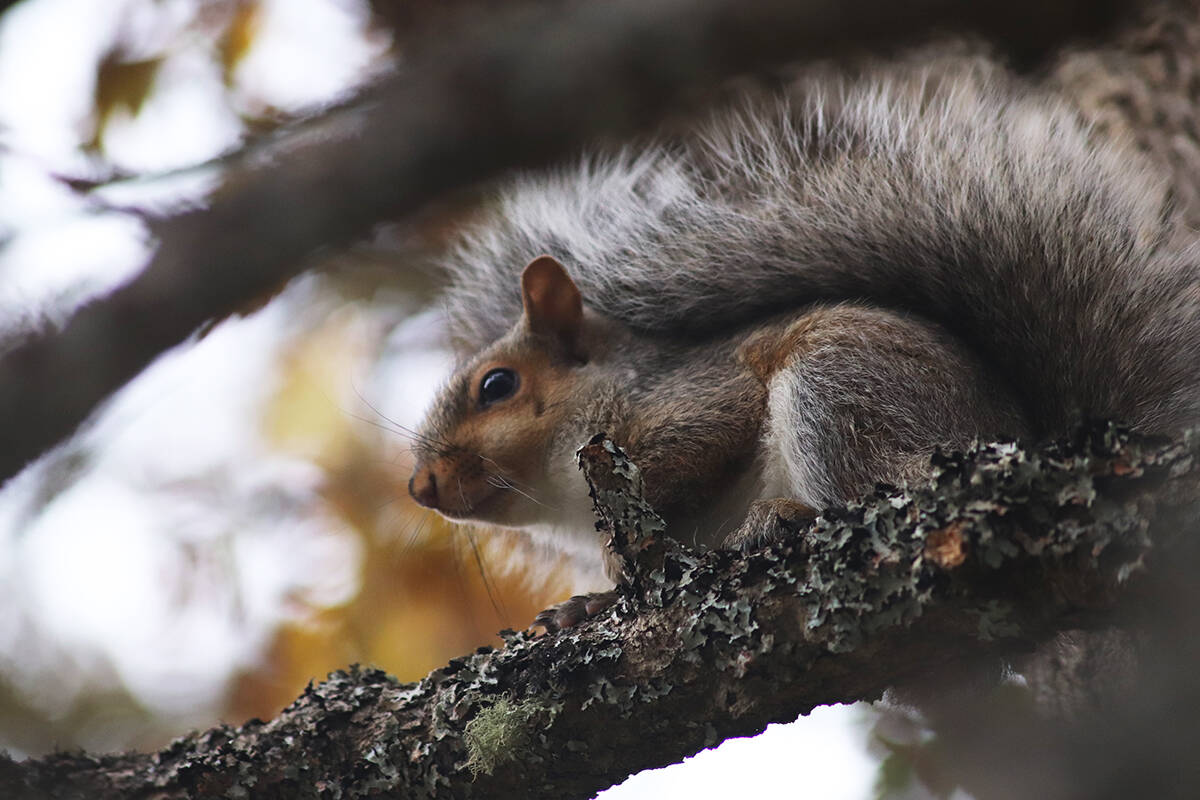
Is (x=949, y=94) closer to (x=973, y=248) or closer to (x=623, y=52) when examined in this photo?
(x=973, y=248)

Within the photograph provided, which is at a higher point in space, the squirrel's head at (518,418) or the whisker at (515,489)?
the squirrel's head at (518,418)

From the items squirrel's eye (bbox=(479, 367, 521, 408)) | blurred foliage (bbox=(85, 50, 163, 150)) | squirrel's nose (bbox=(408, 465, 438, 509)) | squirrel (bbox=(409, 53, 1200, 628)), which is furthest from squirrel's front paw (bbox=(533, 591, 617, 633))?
blurred foliage (bbox=(85, 50, 163, 150))

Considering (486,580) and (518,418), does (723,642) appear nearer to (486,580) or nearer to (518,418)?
(518,418)

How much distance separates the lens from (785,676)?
5.58ft

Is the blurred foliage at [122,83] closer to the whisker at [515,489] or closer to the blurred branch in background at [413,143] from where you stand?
the blurred branch in background at [413,143]

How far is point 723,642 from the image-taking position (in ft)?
5.75

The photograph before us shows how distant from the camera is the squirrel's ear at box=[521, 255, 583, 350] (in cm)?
292

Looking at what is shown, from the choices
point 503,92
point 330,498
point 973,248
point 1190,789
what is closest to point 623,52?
point 503,92

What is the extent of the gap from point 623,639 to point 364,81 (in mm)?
1566

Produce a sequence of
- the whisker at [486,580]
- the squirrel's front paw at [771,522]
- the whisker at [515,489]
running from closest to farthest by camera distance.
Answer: the squirrel's front paw at [771,522] → the whisker at [515,489] → the whisker at [486,580]

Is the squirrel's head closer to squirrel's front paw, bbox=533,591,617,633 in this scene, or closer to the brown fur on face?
the brown fur on face

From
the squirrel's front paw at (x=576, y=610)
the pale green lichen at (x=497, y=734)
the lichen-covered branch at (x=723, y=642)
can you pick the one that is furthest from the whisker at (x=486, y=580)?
the pale green lichen at (x=497, y=734)

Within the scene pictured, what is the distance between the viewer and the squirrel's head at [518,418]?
2775mm

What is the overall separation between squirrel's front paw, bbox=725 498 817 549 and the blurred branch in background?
93 centimetres
